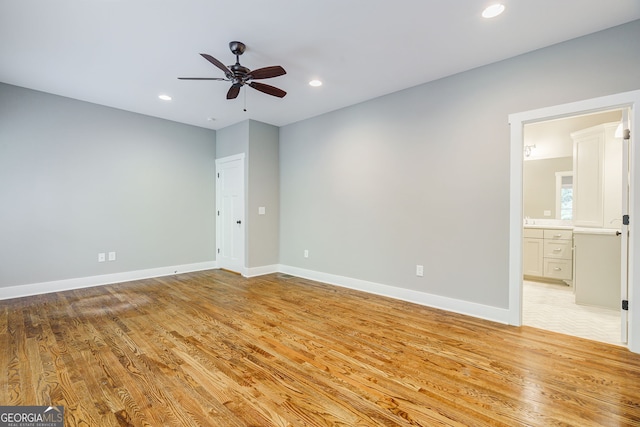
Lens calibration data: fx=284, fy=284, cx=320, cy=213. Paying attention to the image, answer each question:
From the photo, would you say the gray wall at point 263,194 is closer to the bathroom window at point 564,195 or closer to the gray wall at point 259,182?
the gray wall at point 259,182

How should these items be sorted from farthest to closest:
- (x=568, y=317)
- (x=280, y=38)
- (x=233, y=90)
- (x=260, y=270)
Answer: (x=260, y=270)
(x=568, y=317)
(x=233, y=90)
(x=280, y=38)

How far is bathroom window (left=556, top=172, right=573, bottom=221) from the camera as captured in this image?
5102mm

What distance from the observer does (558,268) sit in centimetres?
461

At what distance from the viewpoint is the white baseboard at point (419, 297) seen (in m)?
3.04

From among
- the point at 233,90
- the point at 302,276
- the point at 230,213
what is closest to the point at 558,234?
the point at 302,276

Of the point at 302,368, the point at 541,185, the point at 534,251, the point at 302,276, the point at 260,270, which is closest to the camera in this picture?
the point at 302,368

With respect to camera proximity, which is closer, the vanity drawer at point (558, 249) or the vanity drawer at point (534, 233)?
the vanity drawer at point (558, 249)

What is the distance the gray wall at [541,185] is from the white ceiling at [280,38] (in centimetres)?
332

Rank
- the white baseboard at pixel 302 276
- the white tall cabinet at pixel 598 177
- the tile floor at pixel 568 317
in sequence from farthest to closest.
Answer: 1. the white tall cabinet at pixel 598 177
2. the white baseboard at pixel 302 276
3. the tile floor at pixel 568 317

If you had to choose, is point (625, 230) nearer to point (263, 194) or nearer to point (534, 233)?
point (534, 233)

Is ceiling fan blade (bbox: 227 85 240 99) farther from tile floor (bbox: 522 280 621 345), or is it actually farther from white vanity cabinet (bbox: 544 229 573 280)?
white vanity cabinet (bbox: 544 229 573 280)

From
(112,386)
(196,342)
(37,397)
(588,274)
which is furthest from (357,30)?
(588,274)

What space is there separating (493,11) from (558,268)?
4.23 metres

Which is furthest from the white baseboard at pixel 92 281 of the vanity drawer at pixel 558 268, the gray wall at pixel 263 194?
the vanity drawer at pixel 558 268
